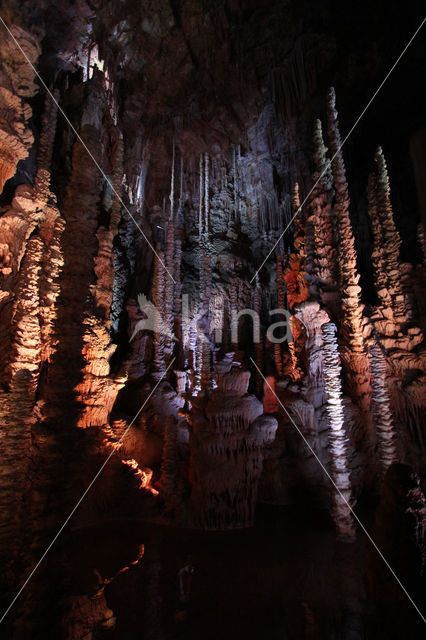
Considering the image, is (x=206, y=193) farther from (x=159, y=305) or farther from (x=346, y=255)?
(x=346, y=255)

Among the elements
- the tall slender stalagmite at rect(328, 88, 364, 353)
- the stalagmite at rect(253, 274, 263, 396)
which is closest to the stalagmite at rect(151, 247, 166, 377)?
the stalagmite at rect(253, 274, 263, 396)

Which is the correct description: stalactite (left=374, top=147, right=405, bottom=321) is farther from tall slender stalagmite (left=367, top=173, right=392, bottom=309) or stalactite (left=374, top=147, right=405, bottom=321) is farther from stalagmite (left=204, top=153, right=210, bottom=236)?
stalagmite (left=204, top=153, right=210, bottom=236)

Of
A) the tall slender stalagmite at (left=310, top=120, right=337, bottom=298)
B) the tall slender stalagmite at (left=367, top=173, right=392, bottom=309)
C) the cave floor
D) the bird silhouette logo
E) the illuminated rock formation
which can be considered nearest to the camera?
the cave floor

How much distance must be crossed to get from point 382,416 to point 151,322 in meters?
7.96

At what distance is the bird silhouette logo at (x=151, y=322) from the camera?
11.7 meters

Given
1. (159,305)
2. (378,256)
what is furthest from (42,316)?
(378,256)

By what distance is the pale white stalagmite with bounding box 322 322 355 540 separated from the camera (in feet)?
19.5

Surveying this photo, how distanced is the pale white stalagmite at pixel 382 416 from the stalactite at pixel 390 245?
1580mm

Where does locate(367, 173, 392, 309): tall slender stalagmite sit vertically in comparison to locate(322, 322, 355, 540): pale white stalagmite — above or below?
above

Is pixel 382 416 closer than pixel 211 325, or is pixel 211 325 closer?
pixel 382 416

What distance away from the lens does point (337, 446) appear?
6.24 meters

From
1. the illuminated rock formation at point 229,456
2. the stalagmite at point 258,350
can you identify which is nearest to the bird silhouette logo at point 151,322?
the stalagmite at point 258,350

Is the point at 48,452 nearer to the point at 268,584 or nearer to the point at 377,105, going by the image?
the point at 268,584

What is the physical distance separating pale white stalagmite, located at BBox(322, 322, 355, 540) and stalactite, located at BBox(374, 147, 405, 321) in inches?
109
